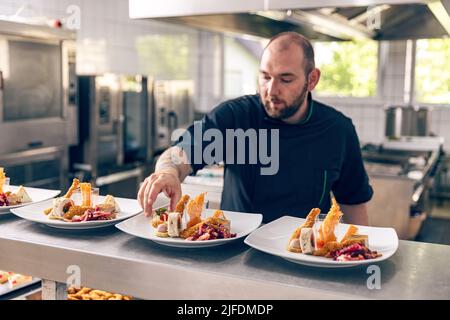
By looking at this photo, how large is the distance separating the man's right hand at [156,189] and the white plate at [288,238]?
0.90 ft

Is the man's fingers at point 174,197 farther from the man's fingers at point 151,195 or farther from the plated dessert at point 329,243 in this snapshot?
the plated dessert at point 329,243

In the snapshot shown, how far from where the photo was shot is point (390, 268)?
1168mm

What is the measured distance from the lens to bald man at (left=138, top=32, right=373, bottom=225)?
79.0 inches

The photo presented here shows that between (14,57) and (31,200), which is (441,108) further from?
(31,200)

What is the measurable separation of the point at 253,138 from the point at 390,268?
3.29 ft

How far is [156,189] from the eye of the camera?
139cm

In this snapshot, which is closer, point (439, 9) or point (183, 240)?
point (183, 240)

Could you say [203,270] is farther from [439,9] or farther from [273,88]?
[439,9]

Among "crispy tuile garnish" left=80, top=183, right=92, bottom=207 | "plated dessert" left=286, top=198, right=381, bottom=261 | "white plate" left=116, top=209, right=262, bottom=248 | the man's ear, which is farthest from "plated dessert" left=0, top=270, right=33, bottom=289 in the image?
the man's ear

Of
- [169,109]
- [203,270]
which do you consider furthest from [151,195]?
[169,109]

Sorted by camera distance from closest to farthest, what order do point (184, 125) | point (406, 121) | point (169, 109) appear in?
point (406, 121), point (169, 109), point (184, 125)

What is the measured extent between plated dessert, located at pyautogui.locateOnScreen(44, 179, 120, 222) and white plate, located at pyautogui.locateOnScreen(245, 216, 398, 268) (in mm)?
408

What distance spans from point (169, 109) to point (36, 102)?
73.9 inches

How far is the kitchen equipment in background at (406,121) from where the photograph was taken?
484 centimetres
